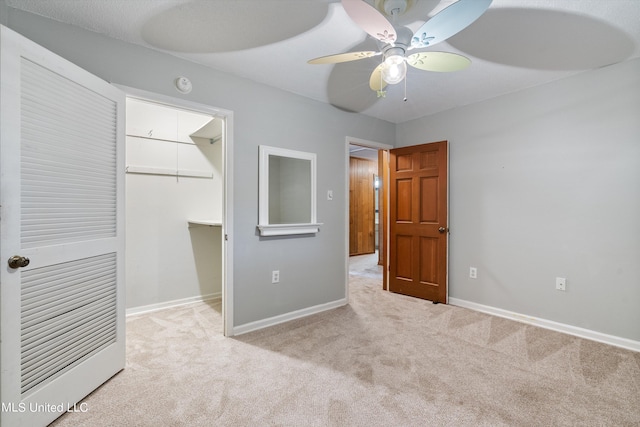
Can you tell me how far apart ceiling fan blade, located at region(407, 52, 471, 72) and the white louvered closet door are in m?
1.96

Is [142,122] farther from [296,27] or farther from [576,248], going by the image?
[576,248]

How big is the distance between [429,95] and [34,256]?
3.39 meters

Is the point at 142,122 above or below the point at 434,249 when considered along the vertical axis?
above

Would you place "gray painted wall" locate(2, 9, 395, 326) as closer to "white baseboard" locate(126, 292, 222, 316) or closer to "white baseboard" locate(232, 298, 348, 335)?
"white baseboard" locate(232, 298, 348, 335)

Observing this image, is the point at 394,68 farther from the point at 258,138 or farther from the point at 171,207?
the point at 171,207

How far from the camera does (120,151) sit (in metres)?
2.04

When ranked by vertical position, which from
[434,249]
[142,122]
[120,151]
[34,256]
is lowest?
[434,249]

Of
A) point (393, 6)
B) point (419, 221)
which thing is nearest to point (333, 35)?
point (393, 6)

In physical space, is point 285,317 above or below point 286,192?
below

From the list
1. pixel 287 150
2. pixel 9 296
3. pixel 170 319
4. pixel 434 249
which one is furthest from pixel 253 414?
pixel 434 249

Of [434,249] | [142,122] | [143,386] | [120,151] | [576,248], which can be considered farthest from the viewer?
[434,249]

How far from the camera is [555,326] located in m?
2.78

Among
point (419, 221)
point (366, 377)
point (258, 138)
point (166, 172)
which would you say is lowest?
point (366, 377)

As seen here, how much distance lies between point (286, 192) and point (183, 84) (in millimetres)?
1292
